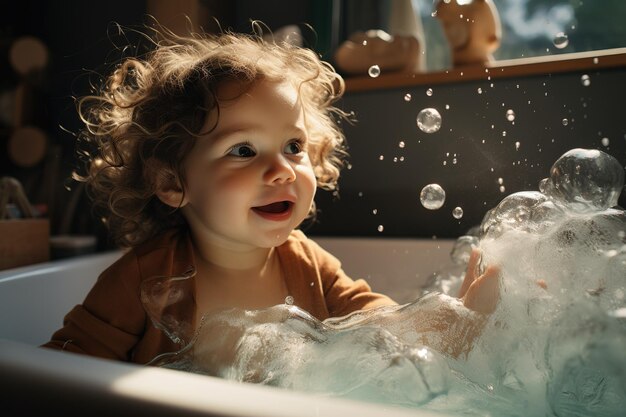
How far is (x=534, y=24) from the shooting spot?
1.76 meters

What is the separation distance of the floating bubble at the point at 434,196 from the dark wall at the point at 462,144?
0.10ft

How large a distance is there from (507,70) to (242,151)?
83 centimetres

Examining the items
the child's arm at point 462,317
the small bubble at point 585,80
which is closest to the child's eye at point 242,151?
the child's arm at point 462,317

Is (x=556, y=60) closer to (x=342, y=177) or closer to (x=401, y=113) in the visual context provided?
(x=401, y=113)

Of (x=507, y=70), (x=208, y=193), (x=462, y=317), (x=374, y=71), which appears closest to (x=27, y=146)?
(x=374, y=71)

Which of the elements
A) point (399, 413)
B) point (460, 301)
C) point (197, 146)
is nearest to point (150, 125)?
point (197, 146)

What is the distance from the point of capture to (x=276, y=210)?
1024 millimetres

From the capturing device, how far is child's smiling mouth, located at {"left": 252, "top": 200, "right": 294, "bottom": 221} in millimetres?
1000

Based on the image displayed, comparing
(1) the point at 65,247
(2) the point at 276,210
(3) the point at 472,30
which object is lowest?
(1) the point at 65,247

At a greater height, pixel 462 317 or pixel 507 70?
pixel 507 70

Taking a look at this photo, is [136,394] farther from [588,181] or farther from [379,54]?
[379,54]

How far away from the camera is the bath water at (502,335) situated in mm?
604

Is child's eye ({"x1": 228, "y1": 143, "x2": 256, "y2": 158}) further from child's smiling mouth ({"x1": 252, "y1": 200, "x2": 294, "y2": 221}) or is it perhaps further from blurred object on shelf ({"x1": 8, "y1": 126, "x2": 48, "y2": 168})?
blurred object on shelf ({"x1": 8, "y1": 126, "x2": 48, "y2": 168})

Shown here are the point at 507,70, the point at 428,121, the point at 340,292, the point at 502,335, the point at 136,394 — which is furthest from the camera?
the point at 507,70
